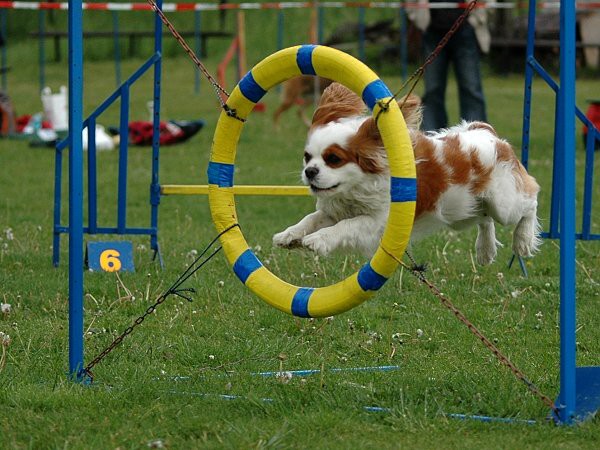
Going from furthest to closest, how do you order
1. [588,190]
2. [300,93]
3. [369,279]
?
[300,93], [588,190], [369,279]

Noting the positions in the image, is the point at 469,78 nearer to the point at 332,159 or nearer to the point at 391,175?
the point at 332,159

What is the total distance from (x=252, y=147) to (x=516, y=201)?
332 inches

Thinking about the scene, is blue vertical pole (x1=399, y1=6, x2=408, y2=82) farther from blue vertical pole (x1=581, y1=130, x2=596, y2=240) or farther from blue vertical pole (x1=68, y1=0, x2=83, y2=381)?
blue vertical pole (x1=68, y1=0, x2=83, y2=381)

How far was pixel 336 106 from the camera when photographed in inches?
182

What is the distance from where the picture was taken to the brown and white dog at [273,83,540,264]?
445 centimetres

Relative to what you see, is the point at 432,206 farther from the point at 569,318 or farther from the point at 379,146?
the point at 569,318

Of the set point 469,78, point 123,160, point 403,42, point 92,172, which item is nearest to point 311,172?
point 123,160

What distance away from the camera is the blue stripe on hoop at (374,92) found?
3945 millimetres

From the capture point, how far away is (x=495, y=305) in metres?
5.92

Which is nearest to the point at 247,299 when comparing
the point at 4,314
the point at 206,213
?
the point at 4,314

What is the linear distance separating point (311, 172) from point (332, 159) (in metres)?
0.11

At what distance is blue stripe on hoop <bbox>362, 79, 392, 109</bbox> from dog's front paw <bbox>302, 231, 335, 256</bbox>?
27.1 inches

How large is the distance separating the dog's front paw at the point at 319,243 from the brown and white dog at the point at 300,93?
1026 cm

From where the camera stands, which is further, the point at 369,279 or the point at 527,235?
the point at 527,235
